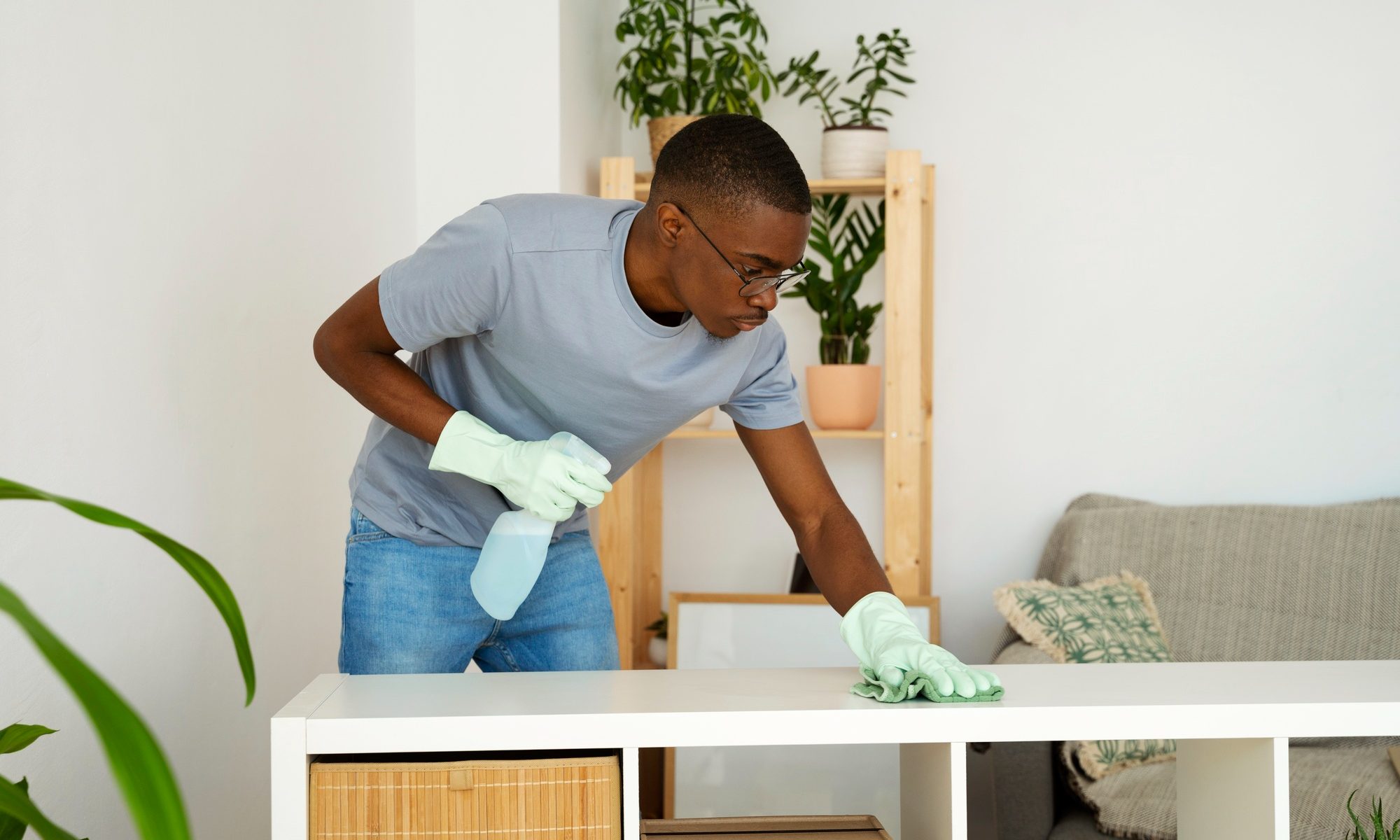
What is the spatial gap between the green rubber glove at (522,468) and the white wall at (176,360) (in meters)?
0.39

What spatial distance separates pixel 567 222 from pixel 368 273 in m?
0.96

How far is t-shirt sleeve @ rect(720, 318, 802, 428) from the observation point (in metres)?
1.43

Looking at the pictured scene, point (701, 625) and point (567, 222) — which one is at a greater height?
point (567, 222)

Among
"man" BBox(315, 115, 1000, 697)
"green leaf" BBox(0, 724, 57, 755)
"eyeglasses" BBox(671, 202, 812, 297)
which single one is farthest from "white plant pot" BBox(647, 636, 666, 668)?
"green leaf" BBox(0, 724, 57, 755)

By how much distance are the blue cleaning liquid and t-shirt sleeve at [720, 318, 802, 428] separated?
203mm

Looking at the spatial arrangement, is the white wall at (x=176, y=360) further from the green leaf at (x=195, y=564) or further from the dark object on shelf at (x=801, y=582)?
the dark object on shelf at (x=801, y=582)

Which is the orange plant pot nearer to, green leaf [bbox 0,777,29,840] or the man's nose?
the man's nose

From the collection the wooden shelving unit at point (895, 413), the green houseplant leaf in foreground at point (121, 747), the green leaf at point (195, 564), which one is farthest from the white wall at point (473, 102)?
the green houseplant leaf in foreground at point (121, 747)

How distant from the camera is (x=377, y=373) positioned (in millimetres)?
1328

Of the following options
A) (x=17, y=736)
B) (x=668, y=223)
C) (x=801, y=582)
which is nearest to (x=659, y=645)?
(x=801, y=582)

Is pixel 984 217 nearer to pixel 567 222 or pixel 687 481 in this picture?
pixel 687 481

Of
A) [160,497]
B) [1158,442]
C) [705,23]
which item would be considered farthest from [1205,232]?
[160,497]

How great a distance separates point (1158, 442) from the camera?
2840mm

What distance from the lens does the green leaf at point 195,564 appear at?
0.57m
